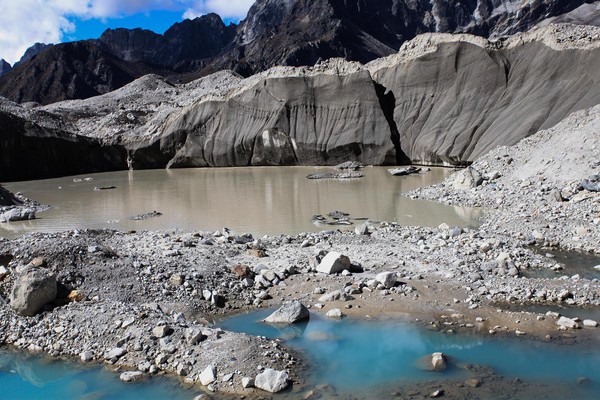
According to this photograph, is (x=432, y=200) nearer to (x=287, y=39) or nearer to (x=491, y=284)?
(x=491, y=284)

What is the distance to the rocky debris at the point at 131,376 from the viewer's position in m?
7.35

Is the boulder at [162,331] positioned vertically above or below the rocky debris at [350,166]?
below

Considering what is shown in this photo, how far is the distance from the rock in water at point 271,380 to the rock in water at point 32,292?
168 inches

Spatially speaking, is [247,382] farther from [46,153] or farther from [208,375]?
[46,153]

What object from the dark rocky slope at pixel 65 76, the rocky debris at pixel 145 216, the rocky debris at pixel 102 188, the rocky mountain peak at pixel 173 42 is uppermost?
the rocky mountain peak at pixel 173 42

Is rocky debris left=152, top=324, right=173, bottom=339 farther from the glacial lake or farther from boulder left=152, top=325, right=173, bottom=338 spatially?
the glacial lake

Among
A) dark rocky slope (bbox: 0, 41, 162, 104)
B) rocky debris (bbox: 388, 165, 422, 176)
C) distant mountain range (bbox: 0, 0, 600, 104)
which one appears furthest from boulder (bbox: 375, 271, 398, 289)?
dark rocky slope (bbox: 0, 41, 162, 104)

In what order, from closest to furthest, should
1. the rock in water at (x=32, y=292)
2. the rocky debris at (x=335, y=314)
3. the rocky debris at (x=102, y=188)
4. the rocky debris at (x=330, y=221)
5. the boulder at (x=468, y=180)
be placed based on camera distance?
the rock in water at (x=32, y=292) → the rocky debris at (x=335, y=314) → the rocky debris at (x=330, y=221) → the boulder at (x=468, y=180) → the rocky debris at (x=102, y=188)

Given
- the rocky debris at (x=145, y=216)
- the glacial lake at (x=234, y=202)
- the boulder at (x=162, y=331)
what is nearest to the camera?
the boulder at (x=162, y=331)

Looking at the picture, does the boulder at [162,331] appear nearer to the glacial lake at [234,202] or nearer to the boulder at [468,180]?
the glacial lake at [234,202]

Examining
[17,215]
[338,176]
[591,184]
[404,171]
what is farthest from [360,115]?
[591,184]

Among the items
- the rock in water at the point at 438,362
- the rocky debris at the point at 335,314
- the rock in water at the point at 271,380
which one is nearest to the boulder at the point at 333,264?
the rocky debris at the point at 335,314

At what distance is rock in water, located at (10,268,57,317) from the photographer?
29.6ft

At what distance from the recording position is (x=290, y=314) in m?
9.13
